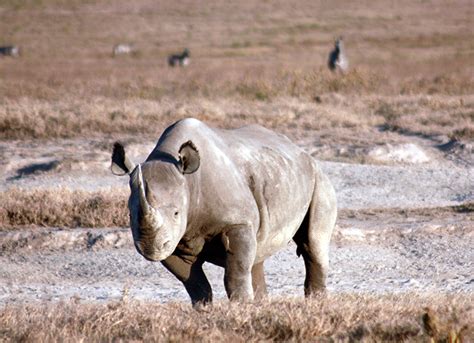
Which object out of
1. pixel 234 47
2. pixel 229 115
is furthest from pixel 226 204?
pixel 234 47

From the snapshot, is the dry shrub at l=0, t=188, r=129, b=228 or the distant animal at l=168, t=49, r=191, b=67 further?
the distant animal at l=168, t=49, r=191, b=67

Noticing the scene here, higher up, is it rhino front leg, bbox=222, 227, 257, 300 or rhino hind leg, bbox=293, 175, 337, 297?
rhino front leg, bbox=222, 227, 257, 300

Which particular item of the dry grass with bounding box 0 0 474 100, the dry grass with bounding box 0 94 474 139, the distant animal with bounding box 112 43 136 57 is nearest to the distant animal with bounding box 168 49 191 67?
the dry grass with bounding box 0 0 474 100

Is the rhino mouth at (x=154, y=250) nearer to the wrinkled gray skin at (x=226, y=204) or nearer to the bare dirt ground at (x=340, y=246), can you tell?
the wrinkled gray skin at (x=226, y=204)

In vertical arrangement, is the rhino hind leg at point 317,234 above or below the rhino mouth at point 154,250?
below

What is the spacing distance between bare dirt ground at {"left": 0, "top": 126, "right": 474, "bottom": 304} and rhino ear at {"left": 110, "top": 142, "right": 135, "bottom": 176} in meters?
2.98

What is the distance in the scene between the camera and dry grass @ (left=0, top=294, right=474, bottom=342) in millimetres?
6004

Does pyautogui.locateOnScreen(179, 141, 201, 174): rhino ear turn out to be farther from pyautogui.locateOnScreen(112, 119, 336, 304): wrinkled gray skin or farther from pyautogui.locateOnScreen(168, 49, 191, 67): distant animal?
pyautogui.locateOnScreen(168, 49, 191, 67): distant animal

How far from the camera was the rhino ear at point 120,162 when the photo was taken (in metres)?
7.06

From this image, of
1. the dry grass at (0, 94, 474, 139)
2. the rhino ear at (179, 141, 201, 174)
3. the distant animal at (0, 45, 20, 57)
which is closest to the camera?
the rhino ear at (179, 141, 201, 174)

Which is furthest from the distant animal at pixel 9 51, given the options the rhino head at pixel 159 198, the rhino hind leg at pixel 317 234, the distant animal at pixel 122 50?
the rhino head at pixel 159 198

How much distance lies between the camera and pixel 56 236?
12.4 m

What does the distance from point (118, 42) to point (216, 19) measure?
15.8m

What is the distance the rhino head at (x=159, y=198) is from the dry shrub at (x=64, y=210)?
616 centimetres
